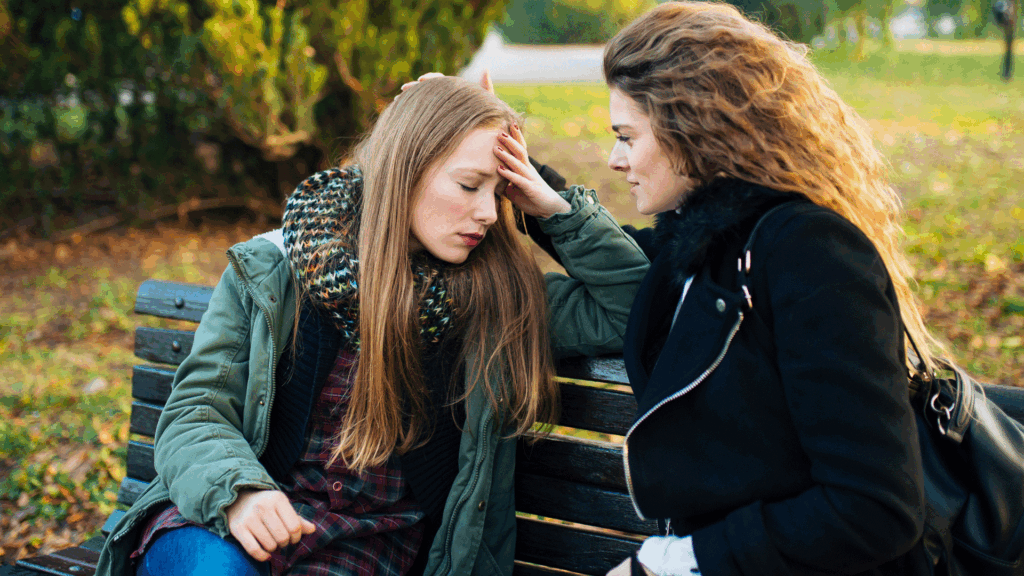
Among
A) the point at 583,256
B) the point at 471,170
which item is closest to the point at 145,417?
the point at 471,170

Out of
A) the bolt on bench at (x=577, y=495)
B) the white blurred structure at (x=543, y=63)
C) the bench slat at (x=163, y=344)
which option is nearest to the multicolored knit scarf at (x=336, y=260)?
the bolt on bench at (x=577, y=495)

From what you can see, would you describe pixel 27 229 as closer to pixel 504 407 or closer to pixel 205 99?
pixel 205 99

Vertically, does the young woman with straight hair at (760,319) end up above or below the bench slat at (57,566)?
above

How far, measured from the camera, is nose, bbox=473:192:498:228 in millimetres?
2031

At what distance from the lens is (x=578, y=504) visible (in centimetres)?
214

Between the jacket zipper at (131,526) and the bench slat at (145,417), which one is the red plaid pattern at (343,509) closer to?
the jacket zipper at (131,526)

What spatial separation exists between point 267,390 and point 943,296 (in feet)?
15.4

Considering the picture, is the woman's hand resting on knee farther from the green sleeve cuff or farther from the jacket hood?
the green sleeve cuff

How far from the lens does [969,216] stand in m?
6.55

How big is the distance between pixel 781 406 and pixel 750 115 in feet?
1.85

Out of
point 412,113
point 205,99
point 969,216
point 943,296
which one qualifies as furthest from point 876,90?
point 412,113

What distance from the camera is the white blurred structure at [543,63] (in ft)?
56.2

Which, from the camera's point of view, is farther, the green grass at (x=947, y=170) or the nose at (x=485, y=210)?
the green grass at (x=947, y=170)

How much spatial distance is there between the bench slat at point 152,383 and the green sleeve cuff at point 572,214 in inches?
54.2
